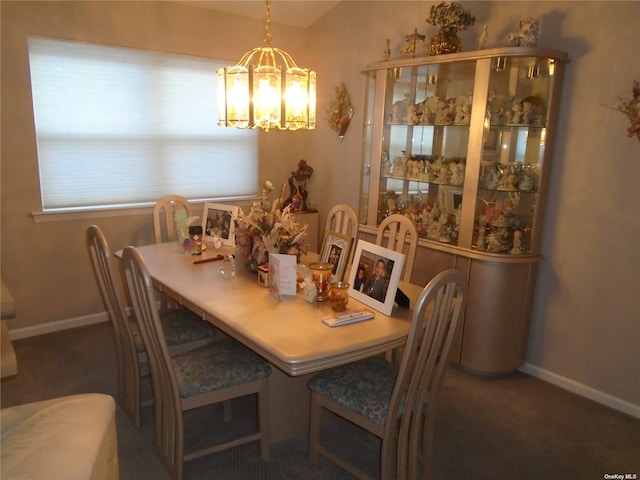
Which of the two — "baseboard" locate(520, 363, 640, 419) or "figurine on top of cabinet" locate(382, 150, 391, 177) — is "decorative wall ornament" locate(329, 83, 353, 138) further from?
"baseboard" locate(520, 363, 640, 419)

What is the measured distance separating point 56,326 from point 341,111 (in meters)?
2.80

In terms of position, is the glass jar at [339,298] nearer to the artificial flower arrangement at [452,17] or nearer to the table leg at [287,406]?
the table leg at [287,406]

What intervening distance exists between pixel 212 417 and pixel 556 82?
2675 millimetres

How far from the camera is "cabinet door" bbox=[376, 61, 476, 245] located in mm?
3094

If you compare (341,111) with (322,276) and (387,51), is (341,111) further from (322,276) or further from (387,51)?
(322,276)

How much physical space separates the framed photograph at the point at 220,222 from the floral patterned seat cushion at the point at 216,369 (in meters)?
1.00

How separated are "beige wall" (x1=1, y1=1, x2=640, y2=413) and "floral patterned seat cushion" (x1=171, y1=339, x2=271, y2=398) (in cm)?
185

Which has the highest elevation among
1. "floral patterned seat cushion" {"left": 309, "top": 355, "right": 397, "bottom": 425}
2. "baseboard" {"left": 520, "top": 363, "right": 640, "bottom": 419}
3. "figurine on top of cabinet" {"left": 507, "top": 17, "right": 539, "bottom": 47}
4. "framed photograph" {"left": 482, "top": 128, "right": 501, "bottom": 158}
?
"figurine on top of cabinet" {"left": 507, "top": 17, "right": 539, "bottom": 47}

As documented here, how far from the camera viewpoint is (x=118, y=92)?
11.7 ft

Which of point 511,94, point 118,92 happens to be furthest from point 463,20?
point 118,92

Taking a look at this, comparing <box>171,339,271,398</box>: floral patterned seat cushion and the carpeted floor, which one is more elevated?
<box>171,339,271,398</box>: floral patterned seat cushion

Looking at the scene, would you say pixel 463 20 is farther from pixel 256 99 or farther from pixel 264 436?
pixel 264 436

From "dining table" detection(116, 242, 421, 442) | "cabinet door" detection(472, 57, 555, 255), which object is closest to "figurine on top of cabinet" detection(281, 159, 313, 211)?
"dining table" detection(116, 242, 421, 442)

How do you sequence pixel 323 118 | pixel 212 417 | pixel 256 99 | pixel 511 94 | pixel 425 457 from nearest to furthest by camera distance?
pixel 425 457 < pixel 256 99 < pixel 212 417 < pixel 511 94 < pixel 323 118
